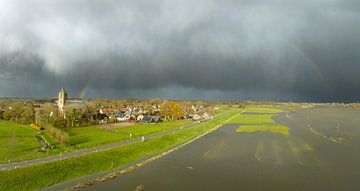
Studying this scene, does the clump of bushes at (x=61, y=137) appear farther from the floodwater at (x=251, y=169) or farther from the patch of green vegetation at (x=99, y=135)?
the floodwater at (x=251, y=169)

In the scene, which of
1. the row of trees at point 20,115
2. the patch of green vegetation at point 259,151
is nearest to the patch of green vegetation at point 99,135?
the patch of green vegetation at point 259,151

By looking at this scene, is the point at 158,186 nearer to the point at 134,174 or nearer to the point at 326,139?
the point at 134,174

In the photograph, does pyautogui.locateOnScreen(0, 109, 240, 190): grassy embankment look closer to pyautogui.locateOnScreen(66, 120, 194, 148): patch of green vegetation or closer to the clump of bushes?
pyautogui.locateOnScreen(66, 120, 194, 148): patch of green vegetation

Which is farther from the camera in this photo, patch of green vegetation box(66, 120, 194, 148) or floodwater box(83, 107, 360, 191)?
patch of green vegetation box(66, 120, 194, 148)

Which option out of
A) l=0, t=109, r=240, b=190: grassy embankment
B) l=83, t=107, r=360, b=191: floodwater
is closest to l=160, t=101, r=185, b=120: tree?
l=83, t=107, r=360, b=191: floodwater

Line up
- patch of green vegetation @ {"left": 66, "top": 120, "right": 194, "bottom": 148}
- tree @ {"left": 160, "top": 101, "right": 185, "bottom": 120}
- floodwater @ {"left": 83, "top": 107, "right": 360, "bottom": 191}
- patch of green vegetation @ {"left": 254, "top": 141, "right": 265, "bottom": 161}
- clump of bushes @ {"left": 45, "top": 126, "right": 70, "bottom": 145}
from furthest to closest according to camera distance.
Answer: tree @ {"left": 160, "top": 101, "right": 185, "bottom": 120}
patch of green vegetation @ {"left": 66, "top": 120, "right": 194, "bottom": 148}
clump of bushes @ {"left": 45, "top": 126, "right": 70, "bottom": 145}
patch of green vegetation @ {"left": 254, "top": 141, "right": 265, "bottom": 161}
floodwater @ {"left": 83, "top": 107, "right": 360, "bottom": 191}

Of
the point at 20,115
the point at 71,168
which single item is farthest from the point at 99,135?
the point at 20,115

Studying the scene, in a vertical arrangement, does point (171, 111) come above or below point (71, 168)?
above

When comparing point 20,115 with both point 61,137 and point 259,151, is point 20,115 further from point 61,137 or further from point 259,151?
point 259,151

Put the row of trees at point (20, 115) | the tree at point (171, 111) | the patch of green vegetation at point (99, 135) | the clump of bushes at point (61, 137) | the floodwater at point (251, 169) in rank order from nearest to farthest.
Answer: the floodwater at point (251, 169), the clump of bushes at point (61, 137), the patch of green vegetation at point (99, 135), the row of trees at point (20, 115), the tree at point (171, 111)

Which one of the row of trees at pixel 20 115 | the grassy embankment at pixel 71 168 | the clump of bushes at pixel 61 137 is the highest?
the row of trees at pixel 20 115

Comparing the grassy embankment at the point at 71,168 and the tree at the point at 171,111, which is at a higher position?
the tree at the point at 171,111

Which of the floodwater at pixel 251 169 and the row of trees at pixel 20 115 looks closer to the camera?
the floodwater at pixel 251 169
